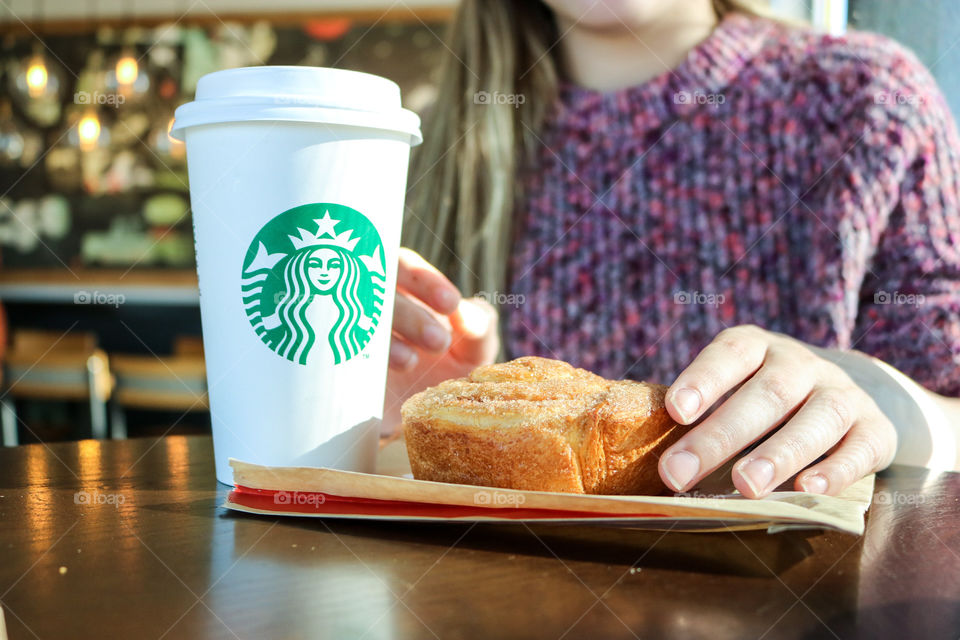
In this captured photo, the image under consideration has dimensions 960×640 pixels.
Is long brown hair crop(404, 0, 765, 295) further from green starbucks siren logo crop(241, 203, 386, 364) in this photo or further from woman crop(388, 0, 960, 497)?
green starbucks siren logo crop(241, 203, 386, 364)

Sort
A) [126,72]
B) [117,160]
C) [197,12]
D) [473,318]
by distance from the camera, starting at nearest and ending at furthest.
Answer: [473,318], [126,72], [197,12], [117,160]

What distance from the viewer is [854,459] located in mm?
673

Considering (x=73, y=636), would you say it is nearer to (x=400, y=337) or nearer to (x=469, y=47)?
(x=400, y=337)

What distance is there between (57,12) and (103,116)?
0.77 metres

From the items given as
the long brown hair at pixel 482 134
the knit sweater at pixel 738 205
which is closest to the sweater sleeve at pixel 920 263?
the knit sweater at pixel 738 205

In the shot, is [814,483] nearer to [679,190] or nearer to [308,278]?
[308,278]

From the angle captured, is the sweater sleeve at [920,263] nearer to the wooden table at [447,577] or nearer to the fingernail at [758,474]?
the wooden table at [447,577]

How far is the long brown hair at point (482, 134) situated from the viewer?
160cm

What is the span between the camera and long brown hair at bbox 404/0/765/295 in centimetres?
160

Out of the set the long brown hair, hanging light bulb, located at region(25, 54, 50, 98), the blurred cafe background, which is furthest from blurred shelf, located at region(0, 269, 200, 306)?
the long brown hair

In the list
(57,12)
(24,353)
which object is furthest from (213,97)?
(57,12)

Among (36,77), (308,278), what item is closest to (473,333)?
(308,278)

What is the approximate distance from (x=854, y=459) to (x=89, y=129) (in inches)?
196

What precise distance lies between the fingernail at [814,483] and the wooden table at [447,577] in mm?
41
